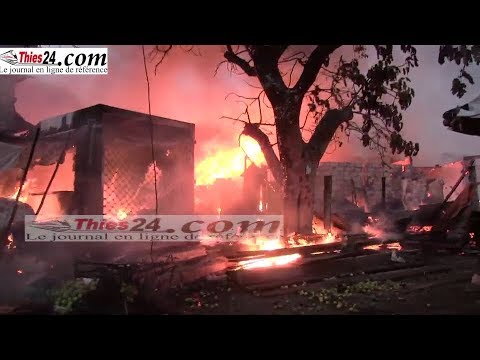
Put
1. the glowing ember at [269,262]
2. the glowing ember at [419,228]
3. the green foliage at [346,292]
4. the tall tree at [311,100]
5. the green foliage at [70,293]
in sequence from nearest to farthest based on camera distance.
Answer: the green foliage at [70,293] → the green foliage at [346,292] → the glowing ember at [269,262] → the tall tree at [311,100] → the glowing ember at [419,228]

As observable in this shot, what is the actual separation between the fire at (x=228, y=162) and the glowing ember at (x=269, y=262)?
216 centimetres

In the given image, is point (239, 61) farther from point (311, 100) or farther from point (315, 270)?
point (315, 270)

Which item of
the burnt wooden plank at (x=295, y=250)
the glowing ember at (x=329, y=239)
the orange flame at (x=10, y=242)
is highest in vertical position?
the orange flame at (x=10, y=242)

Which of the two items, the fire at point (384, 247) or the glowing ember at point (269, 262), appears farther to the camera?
the fire at point (384, 247)

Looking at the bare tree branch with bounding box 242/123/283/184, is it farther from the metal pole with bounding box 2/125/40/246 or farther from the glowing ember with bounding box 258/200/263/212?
the metal pole with bounding box 2/125/40/246

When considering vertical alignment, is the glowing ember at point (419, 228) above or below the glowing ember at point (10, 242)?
below

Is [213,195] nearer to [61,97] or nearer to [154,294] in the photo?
[154,294]

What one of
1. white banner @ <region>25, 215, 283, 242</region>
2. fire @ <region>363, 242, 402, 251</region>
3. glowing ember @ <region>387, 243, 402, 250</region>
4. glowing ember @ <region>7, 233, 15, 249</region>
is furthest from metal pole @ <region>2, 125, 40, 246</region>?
glowing ember @ <region>387, 243, 402, 250</region>

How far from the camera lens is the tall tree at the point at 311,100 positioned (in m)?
8.87

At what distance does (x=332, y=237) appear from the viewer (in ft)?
31.2

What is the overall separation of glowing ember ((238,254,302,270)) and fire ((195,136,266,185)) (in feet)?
7.09

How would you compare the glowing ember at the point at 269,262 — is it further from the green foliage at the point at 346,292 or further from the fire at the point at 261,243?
the green foliage at the point at 346,292

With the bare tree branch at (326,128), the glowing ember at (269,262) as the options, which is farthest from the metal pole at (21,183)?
the bare tree branch at (326,128)
